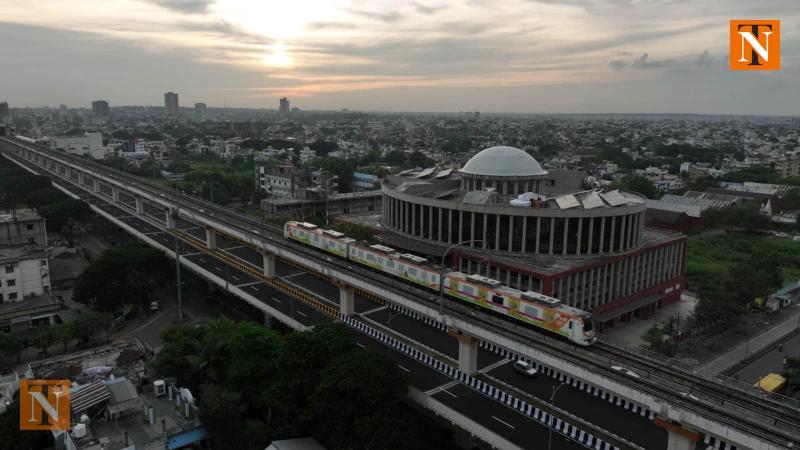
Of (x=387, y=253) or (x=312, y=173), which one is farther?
(x=312, y=173)

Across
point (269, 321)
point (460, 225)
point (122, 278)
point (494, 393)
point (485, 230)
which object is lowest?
point (269, 321)

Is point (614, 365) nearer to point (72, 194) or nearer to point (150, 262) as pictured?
point (150, 262)

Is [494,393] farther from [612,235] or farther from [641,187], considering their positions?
[641,187]

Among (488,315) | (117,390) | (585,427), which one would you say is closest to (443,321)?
(488,315)

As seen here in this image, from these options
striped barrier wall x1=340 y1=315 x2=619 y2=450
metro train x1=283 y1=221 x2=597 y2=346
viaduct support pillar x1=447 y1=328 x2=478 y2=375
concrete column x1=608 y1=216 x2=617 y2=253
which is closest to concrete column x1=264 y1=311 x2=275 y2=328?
metro train x1=283 y1=221 x2=597 y2=346

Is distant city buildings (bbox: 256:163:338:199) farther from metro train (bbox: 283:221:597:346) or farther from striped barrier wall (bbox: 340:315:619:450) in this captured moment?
striped barrier wall (bbox: 340:315:619:450)

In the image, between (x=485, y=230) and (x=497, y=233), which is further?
(x=485, y=230)

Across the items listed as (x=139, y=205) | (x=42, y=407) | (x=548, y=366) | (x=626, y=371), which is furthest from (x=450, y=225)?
(x=139, y=205)
